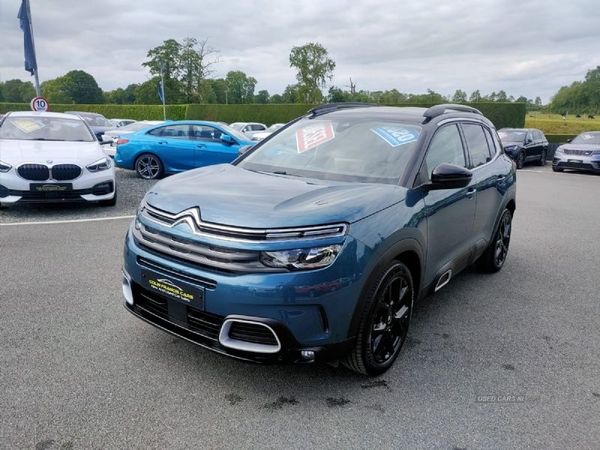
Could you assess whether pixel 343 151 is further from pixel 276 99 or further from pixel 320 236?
pixel 276 99

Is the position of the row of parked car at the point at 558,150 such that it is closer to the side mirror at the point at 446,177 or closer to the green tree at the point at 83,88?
the side mirror at the point at 446,177

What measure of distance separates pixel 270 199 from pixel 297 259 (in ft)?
1.66

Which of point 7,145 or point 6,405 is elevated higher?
point 7,145

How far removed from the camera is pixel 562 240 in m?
7.07

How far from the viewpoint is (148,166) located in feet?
38.4

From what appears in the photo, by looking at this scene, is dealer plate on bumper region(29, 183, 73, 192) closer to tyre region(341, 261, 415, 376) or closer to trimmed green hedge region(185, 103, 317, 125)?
tyre region(341, 261, 415, 376)

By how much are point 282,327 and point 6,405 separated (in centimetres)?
161

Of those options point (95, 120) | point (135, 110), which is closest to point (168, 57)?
point (135, 110)

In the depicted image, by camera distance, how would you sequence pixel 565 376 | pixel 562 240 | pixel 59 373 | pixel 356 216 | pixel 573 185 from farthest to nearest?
1. pixel 573 185
2. pixel 562 240
3. pixel 565 376
4. pixel 59 373
5. pixel 356 216

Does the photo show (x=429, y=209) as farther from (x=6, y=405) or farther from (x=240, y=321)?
(x=6, y=405)

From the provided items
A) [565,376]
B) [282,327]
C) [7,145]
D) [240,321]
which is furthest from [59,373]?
[7,145]

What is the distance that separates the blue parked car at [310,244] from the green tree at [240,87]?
120m

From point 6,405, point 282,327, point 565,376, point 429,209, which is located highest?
point 429,209

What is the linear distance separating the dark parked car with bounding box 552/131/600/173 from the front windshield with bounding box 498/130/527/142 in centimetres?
163
